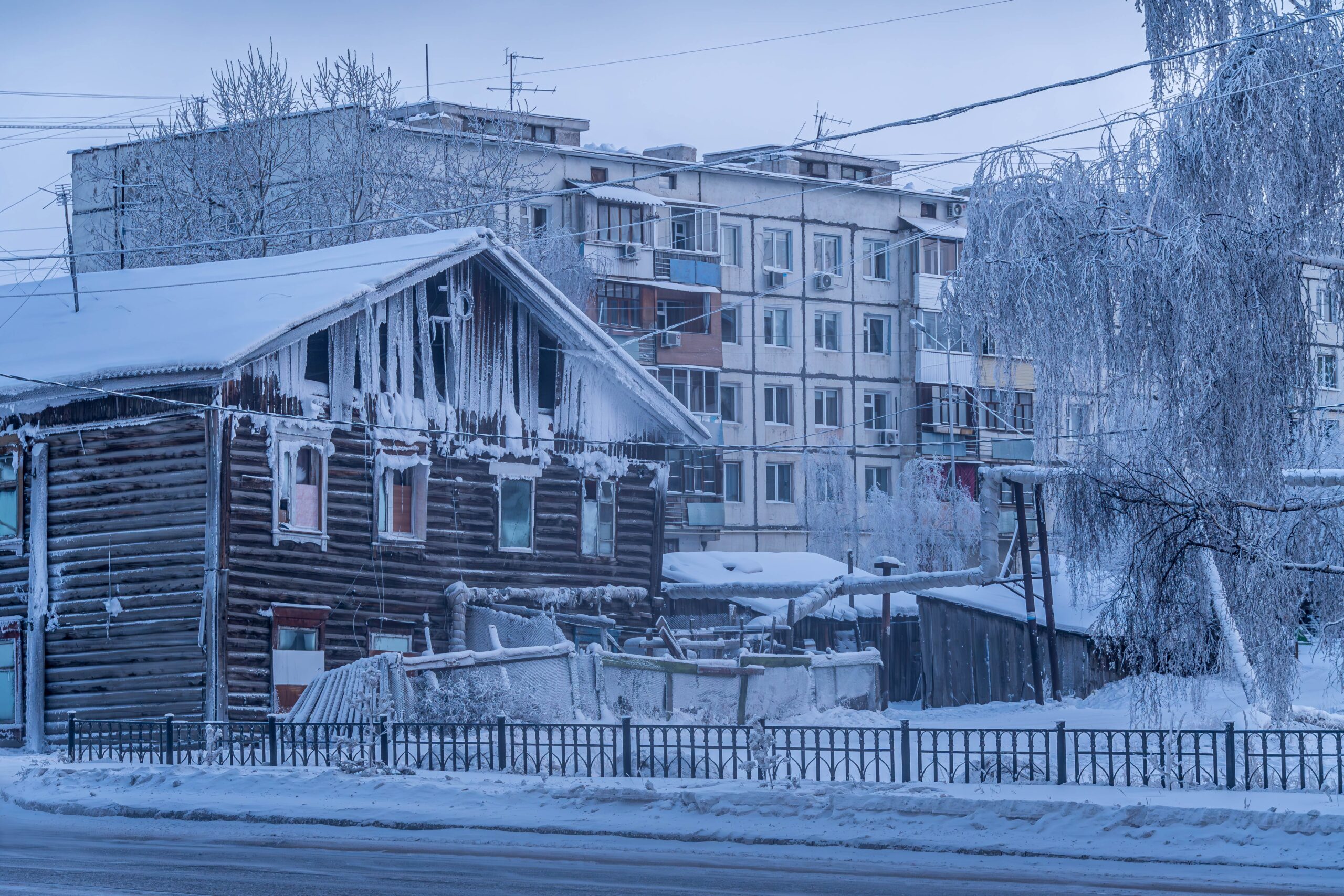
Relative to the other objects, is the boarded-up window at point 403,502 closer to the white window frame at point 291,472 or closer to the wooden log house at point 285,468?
the wooden log house at point 285,468

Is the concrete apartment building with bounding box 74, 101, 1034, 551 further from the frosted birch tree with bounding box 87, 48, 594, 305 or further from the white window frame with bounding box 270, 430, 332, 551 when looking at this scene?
the white window frame with bounding box 270, 430, 332, 551

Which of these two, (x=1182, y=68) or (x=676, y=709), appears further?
(x=676, y=709)

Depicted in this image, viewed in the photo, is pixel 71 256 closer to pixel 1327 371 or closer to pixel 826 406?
pixel 1327 371

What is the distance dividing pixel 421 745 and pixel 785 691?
9.13 metres

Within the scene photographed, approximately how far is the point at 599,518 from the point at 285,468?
7.56 m

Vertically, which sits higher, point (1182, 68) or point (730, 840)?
point (1182, 68)

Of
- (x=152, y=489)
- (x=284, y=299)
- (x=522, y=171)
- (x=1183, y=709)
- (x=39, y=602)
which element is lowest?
(x=1183, y=709)

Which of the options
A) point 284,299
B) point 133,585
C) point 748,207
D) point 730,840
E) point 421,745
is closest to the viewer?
point 730,840

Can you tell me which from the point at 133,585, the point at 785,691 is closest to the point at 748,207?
the point at 785,691

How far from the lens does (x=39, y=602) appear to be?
26.4 metres

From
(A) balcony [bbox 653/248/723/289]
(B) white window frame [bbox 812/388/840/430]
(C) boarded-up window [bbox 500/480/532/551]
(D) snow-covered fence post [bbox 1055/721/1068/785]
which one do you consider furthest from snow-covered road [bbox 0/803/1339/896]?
Answer: (B) white window frame [bbox 812/388/840/430]

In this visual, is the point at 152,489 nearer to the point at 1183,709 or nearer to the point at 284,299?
the point at 284,299

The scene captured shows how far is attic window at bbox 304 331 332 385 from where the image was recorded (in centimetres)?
2744

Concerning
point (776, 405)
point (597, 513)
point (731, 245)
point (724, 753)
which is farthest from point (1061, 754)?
point (731, 245)
